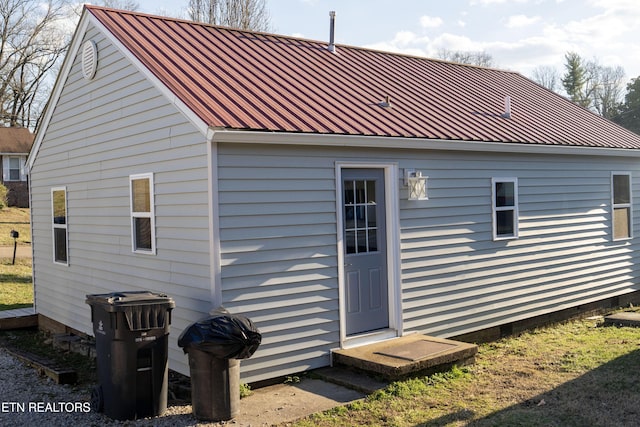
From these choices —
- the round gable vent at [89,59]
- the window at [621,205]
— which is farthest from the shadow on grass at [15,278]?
the window at [621,205]

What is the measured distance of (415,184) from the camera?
8.07 meters

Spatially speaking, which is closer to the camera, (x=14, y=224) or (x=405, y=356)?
(x=405, y=356)

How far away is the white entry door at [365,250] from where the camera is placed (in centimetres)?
762

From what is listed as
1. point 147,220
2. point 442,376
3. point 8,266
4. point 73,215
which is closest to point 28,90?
point 8,266

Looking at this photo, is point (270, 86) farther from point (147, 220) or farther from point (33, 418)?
point (33, 418)

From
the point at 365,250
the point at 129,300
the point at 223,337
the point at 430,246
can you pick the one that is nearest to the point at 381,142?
the point at 365,250

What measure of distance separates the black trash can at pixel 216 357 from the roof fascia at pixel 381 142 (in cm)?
179

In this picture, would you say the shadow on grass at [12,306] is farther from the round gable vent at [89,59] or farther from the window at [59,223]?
the round gable vent at [89,59]

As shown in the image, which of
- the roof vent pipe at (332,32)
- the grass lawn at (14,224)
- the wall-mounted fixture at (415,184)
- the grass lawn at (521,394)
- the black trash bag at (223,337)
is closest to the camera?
the black trash bag at (223,337)

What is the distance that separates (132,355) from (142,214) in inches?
88.0

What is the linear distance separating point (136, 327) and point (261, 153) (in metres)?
2.19

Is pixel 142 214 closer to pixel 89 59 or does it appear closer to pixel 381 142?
pixel 89 59

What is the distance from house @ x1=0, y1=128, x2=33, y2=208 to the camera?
3100cm

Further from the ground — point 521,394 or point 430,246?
point 430,246
